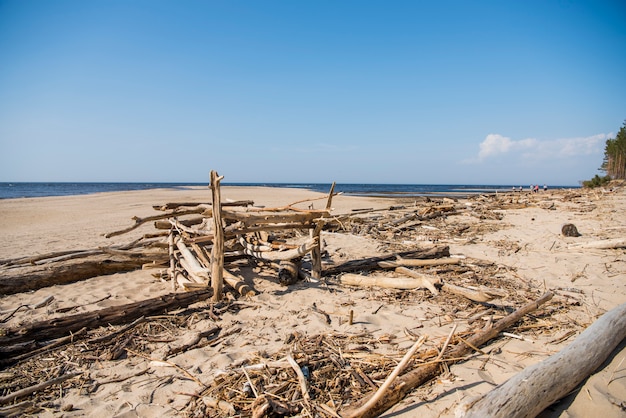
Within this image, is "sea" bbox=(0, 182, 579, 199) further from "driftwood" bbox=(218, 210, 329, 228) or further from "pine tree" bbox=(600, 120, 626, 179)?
"pine tree" bbox=(600, 120, 626, 179)

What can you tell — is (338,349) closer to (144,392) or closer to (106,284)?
(144,392)

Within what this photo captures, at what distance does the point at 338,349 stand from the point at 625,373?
8.80 feet

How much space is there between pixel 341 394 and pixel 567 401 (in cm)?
191

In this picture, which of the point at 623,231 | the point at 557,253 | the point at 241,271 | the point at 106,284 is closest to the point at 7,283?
the point at 106,284

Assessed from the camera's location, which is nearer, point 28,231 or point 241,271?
point 241,271

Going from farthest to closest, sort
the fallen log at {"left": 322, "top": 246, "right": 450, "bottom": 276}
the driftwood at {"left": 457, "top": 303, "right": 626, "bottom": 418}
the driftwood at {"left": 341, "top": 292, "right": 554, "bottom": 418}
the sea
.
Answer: the sea < the fallen log at {"left": 322, "top": 246, "right": 450, "bottom": 276} < the driftwood at {"left": 341, "top": 292, "right": 554, "bottom": 418} < the driftwood at {"left": 457, "top": 303, "right": 626, "bottom": 418}

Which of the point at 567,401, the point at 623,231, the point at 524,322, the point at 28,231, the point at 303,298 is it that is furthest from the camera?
the point at 28,231

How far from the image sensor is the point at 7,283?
5.32 metres

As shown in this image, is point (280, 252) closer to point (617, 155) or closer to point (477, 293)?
point (477, 293)

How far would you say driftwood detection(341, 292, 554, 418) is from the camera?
8.01 ft

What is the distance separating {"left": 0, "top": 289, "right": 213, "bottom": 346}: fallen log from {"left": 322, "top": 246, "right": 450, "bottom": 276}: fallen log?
245 cm

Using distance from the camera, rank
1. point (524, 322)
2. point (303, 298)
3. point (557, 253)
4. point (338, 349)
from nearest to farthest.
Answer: point (338, 349), point (524, 322), point (303, 298), point (557, 253)

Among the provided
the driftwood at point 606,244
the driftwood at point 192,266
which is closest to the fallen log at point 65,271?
the driftwood at point 192,266

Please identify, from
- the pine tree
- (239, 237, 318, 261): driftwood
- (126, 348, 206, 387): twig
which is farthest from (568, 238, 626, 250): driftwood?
the pine tree
